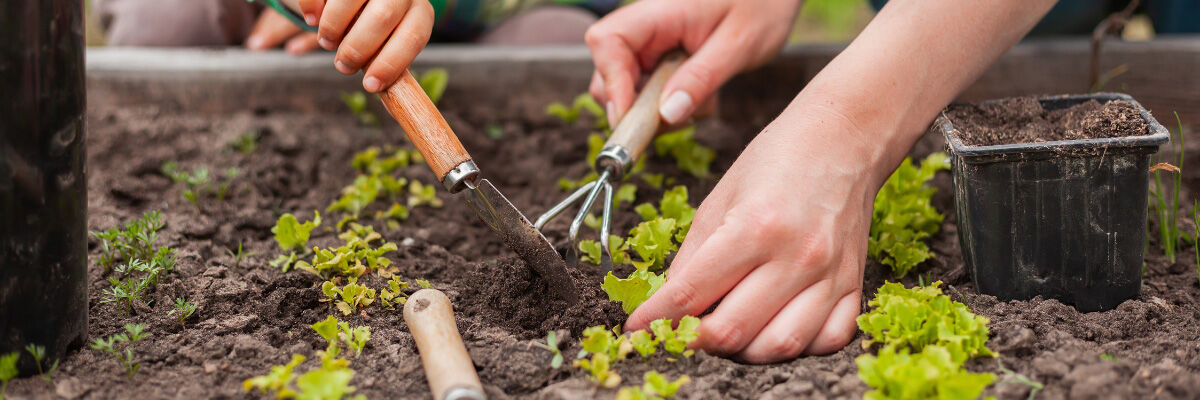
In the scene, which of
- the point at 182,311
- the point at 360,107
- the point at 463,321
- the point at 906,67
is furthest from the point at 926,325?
the point at 360,107

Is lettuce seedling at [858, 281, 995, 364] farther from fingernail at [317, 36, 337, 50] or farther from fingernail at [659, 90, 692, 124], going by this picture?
fingernail at [317, 36, 337, 50]

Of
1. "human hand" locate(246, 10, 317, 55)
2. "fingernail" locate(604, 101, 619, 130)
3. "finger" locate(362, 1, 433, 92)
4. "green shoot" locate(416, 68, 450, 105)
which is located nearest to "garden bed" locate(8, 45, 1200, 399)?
"fingernail" locate(604, 101, 619, 130)

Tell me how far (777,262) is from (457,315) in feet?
2.07

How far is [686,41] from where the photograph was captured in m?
2.47

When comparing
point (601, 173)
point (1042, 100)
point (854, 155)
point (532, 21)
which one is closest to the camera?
point (854, 155)

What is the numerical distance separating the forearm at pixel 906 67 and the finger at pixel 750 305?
1.12ft

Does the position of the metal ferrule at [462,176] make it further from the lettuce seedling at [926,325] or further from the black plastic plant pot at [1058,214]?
the black plastic plant pot at [1058,214]

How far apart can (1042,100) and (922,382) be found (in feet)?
2.95

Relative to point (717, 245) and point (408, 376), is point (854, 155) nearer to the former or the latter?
point (717, 245)

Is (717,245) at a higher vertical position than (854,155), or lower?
lower

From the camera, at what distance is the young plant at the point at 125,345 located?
5.23 ft

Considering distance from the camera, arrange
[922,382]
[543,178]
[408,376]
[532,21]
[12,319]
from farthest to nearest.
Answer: [532,21] → [543,178] → [408,376] → [12,319] → [922,382]

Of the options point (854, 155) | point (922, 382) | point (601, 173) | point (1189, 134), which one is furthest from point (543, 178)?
point (1189, 134)

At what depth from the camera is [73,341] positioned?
5.34 feet
